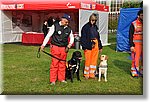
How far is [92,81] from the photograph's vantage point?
5.05 m

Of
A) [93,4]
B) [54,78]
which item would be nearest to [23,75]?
[54,78]

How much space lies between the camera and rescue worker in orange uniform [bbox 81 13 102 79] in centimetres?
500

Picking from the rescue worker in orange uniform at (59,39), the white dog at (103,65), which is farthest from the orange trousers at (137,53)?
the rescue worker in orange uniform at (59,39)

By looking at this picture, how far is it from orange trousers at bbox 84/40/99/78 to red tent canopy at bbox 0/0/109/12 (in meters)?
5.36

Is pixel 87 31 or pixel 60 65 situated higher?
pixel 87 31

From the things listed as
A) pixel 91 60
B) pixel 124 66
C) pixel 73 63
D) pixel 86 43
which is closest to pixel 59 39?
pixel 73 63

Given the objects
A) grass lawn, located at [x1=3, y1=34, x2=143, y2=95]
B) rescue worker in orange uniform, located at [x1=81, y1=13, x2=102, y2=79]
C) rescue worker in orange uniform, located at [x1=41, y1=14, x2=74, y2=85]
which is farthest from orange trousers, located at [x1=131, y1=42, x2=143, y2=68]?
rescue worker in orange uniform, located at [x1=41, y1=14, x2=74, y2=85]

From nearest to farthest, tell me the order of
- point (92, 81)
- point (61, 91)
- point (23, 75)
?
point (61, 91), point (92, 81), point (23, 75)

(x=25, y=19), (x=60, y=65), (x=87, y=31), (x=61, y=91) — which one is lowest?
(x=61, y=91)

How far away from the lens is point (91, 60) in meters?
5.12

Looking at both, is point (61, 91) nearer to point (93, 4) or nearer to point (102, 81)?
point (102, 81)

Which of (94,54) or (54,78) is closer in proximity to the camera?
(54,78)

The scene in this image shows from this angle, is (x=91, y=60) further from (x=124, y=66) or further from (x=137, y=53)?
(x=124, y=66)

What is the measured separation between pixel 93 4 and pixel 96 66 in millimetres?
6265
